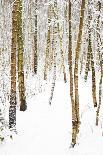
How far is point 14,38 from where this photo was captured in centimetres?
1151

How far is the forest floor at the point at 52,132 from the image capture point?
9.97 meters

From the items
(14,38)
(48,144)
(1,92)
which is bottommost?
(48,144)

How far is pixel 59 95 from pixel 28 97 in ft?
5.89

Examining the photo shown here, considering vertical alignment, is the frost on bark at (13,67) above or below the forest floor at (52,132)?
above

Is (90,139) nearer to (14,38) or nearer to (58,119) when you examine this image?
(58,119)

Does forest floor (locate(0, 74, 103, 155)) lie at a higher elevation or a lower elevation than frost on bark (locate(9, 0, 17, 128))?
lower

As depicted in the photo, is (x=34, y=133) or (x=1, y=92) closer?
(x=34, y=133)

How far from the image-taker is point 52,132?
38.2ft

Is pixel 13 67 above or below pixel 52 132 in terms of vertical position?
above

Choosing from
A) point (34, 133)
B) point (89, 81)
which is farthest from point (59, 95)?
point (34, 133)

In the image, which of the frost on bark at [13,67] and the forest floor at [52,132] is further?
the frost on bark at [13,67]

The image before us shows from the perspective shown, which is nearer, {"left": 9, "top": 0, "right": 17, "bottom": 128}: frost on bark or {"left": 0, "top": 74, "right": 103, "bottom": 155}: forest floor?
{"left": 0, "top": 74, "right": 103, "bottom": 155}: forest floor

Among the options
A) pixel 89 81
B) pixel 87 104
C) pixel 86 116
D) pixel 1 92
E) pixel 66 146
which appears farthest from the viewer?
pixel 89 81

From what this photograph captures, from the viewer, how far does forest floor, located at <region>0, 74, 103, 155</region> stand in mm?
9969
